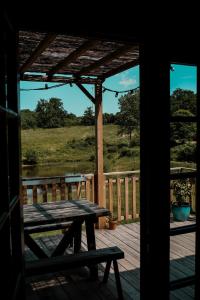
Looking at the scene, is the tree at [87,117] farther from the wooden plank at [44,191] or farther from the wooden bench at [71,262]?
the wooden bench at [71,262]

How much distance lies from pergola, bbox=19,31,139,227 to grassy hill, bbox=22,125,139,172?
1560cm

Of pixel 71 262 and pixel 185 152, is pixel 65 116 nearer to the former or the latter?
pixel 71 262

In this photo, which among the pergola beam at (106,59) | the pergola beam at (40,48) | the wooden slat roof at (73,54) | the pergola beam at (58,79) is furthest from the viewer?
the pergola beam at (58,79)

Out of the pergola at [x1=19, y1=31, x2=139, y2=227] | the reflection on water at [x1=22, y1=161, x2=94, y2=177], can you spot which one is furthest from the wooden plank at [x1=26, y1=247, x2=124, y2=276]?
the reflection on water at [x1=22, y1=161, x2=94, y2=177]

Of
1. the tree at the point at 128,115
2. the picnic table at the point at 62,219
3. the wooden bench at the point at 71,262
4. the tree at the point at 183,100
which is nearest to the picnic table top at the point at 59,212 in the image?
the picnic table at the point at 62,219

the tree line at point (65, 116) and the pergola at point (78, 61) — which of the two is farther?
the tree line at point (65, 116)

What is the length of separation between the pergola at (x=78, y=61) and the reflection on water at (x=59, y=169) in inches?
583

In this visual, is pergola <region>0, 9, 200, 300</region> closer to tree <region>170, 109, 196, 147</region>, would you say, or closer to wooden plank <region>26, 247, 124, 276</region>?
tree <region>170, 109, 196, 147</region>

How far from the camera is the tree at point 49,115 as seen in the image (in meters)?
22.5

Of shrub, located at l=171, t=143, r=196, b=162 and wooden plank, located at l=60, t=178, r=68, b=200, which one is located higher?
shrub, located at l=171, t=143, r=196, b=162

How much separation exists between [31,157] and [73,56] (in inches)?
768

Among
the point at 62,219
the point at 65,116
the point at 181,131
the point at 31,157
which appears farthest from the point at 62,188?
the point at 65,116

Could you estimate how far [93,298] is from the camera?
3.00 meters

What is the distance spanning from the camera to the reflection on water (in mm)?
19973
